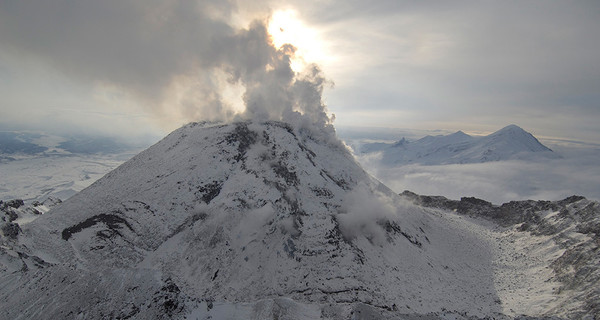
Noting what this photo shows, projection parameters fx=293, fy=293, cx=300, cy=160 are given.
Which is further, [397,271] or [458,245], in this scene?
[458,245]

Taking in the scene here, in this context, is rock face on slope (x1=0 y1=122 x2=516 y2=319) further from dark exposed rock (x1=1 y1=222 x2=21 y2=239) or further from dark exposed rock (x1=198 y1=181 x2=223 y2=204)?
dark exposed rock (x1=1 y1=222 x2=21 y2=239)

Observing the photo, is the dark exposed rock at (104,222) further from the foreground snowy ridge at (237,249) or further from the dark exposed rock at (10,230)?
the dark exposed rock at (10,230)

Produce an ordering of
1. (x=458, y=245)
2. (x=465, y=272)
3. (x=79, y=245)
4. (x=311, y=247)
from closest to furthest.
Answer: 1. (x=79, y=245)
2. (x=311, y=247)
3. (x=465, y=272)
4. (x=458, y=245)

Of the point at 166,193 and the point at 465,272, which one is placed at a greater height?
the point at 166,193

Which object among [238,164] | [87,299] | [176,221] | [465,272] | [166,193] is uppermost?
[238,164]

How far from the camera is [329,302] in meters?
30.9

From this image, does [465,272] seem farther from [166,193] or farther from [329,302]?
[166,193]

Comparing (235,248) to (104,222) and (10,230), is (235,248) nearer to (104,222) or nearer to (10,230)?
(104,222)

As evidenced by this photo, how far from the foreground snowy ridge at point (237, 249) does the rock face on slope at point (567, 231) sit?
4.45m

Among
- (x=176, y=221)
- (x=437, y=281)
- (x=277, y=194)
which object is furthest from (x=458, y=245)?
(x=176, y=221)

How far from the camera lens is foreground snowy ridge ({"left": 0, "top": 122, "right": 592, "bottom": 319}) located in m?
26.5

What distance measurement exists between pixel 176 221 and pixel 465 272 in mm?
43830

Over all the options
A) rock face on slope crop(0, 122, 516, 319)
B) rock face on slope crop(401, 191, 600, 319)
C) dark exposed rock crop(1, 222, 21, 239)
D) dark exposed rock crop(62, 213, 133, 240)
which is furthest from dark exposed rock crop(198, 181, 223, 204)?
rock face on slope crop(401, 191, 600, 319)

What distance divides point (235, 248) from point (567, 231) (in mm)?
61532
